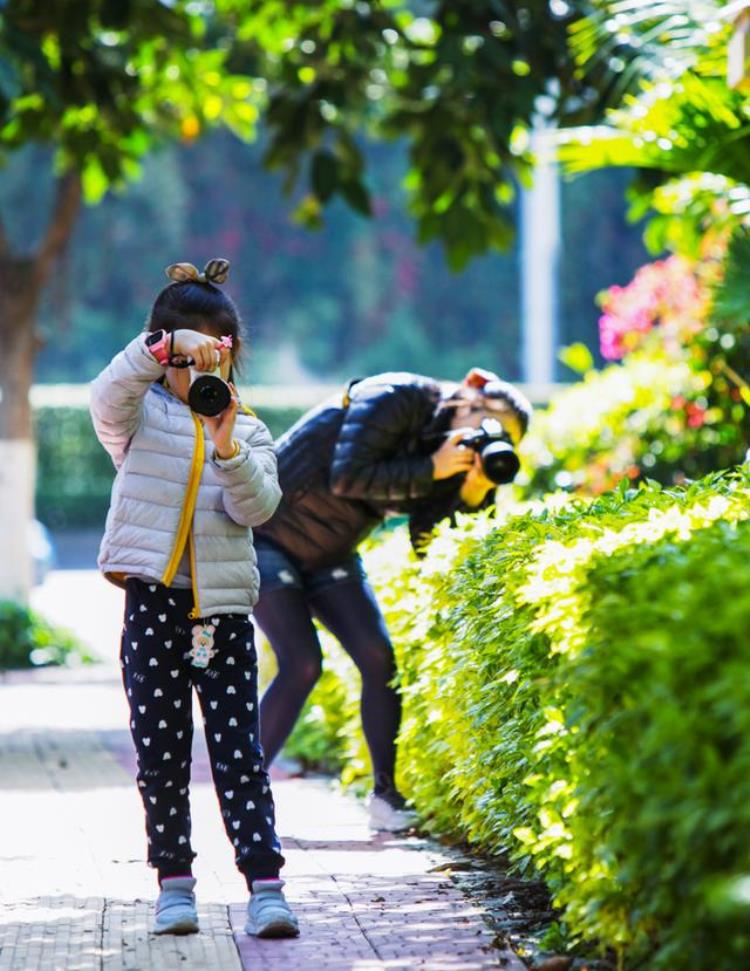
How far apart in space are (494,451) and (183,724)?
1788 millimetres

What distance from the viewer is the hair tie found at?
4.63 metres

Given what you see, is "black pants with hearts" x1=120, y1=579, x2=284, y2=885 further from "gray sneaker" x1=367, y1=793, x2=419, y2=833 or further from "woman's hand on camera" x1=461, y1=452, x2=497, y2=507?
"woman's hand on camera" x1=461, y1=452, x2=497, y2=507

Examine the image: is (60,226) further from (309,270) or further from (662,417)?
(309,270)

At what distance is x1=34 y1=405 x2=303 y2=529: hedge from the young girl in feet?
78.2

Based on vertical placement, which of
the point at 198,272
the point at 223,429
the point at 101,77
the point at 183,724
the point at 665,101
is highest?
the point at 101,77

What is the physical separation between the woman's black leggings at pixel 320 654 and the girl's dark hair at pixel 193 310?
5.35 ft

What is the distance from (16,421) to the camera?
43.6ft

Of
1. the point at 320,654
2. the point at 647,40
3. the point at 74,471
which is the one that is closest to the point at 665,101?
the point at 647,40

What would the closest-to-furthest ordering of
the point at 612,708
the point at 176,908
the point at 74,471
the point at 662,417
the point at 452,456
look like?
the point at 612,708
the point at 176,908
the point at 452,456
the point at 662,417
the point at 74,471

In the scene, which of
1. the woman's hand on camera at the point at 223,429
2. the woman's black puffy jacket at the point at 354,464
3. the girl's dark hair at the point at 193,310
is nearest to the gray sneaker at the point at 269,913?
the woman's hand on camera at the point at 223,429

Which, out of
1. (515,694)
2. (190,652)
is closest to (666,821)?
(515,694)

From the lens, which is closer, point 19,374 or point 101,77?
point 101,77

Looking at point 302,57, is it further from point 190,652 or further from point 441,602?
point 190,652

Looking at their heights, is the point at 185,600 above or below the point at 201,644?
above
